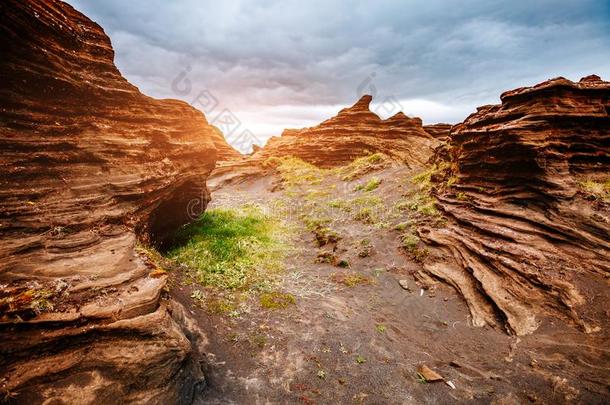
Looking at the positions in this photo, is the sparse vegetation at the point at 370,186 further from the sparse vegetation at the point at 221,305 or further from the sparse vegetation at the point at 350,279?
the sparse vegetation at the point at 221,305

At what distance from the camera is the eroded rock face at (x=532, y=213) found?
816cm

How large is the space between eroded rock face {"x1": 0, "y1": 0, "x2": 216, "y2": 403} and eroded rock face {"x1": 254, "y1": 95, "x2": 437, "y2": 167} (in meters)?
24.8

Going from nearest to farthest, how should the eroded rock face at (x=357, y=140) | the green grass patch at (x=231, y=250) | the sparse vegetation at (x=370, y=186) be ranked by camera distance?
the green grass patch at (x=231, y=250), the sparse vegetation at (x=370, y=186), the eroded rock face at (x=357, y=140)

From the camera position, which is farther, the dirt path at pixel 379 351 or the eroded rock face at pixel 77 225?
the dirt path at pixel 379 351

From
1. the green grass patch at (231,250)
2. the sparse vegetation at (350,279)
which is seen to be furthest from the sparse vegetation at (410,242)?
the green grass patch at (231,250)

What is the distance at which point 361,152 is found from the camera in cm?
3494

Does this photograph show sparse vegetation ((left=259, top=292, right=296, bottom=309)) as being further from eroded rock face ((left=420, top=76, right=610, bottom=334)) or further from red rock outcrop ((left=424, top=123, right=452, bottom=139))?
red rock outcrop ((left=424, top=123, right=452, bottom=139))

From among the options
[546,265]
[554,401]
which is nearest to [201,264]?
[554,401]

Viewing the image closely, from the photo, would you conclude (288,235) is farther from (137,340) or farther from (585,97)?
(585,97)

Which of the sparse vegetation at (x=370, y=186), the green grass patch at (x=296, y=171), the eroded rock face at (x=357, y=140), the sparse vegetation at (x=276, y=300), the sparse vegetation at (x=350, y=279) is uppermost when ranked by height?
the eroded rock face at (x=357, y=140)

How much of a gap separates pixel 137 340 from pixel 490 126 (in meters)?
15.5

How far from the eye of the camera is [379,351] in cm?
748

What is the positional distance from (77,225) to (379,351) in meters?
8.44

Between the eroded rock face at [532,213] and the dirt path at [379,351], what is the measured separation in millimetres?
845
